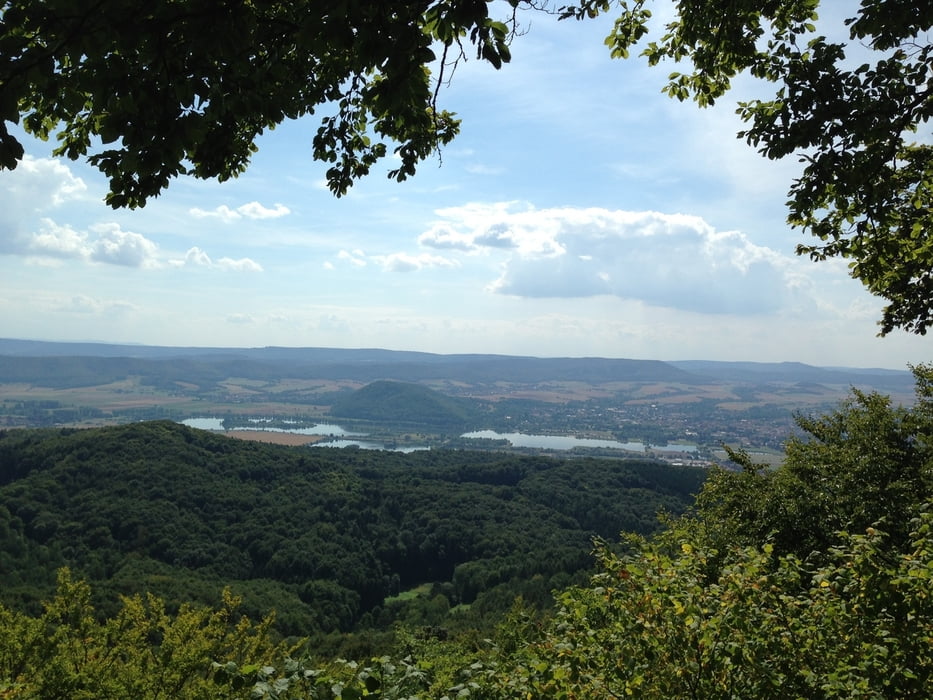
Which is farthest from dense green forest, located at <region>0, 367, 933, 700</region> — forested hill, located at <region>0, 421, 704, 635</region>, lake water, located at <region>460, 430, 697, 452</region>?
lake water, located at <region>460, 430, 697, 452</region>

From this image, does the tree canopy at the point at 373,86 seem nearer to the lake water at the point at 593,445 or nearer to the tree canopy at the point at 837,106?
the tree canopy at the point at 837,106

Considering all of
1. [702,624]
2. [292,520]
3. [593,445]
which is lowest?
[593,445]

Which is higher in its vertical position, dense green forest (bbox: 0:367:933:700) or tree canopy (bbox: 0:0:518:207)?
tree canopy (bbox: 0:0:518:207)

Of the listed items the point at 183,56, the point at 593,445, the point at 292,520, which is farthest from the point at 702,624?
the point at 593,445

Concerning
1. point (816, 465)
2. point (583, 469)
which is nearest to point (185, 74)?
point (816, 465)

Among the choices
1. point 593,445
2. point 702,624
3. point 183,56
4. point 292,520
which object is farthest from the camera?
point 593,445

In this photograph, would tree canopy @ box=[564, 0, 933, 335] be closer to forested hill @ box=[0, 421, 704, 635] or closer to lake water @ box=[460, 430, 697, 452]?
forested hill @ box=[0, 421, 704, 635]

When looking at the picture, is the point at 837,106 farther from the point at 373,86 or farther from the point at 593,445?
the point at 593,445

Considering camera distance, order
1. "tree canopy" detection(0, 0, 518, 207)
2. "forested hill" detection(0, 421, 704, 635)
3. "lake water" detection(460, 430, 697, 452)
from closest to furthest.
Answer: "tree canopy" detection(0, 0, 518, 207)
"forested hill" detection(0, 421, 704, 635)
"lake water" detection(460, 430, 697, 452)

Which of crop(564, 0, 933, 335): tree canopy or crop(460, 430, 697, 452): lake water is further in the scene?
crop(460, 430, 697, 452): lake water

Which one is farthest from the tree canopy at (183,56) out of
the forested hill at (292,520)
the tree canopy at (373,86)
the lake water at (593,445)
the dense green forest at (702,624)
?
the lake water at (593,445)
